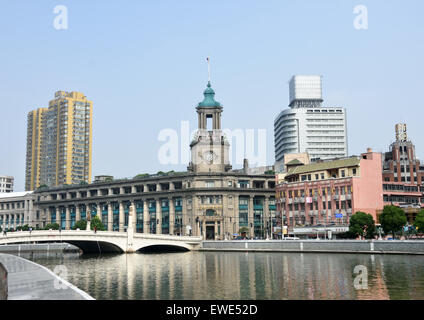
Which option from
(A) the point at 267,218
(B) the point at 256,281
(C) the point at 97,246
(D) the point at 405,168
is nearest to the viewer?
(B) the point at 256,281

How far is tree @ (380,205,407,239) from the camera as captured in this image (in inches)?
4070

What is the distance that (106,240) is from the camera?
4368 inches

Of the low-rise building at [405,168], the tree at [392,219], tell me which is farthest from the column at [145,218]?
the tree at [392,219]

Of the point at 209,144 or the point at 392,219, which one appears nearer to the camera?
the point at 392,219

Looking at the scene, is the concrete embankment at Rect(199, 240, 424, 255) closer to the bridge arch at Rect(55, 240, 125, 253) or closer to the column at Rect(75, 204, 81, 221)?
the bridge arch at Rect(55, 240, 125, 253)

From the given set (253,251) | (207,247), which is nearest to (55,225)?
(207,247)

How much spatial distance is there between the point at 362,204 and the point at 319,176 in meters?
13.9

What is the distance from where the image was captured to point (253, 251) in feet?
381

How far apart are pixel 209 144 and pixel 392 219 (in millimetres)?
71315

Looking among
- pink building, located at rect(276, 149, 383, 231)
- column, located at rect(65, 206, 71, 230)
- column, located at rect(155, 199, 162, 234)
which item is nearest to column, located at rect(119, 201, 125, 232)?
column, located at rect(155, 199, 162, 234)

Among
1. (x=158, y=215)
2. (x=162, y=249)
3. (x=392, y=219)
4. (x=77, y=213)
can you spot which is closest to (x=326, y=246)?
(x=392, y=219)

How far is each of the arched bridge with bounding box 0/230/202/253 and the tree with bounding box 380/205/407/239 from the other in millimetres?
45342

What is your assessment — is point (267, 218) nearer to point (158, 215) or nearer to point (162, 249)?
point (158, 215)

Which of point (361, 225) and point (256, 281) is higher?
point (361, 225)
